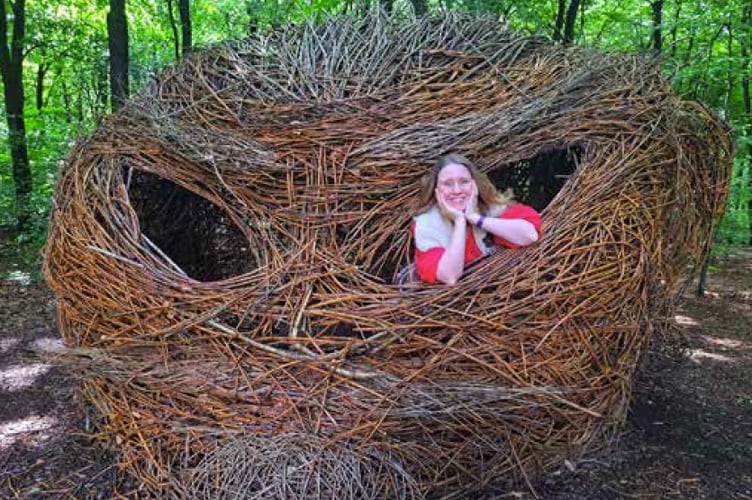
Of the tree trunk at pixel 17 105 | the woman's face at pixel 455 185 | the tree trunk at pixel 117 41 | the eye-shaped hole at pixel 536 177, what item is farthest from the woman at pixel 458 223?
the tree trunk at pixel 17 105

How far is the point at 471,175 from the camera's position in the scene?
9.89 feet

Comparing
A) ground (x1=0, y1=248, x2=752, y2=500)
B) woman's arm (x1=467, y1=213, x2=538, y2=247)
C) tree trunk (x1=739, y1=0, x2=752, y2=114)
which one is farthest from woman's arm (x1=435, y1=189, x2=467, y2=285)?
tree trunk (x1=739, y1=0, x2=752, y2=114)

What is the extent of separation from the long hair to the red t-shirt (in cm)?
4

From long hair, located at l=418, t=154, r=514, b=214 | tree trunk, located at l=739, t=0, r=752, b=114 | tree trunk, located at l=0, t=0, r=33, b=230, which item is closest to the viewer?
long hair, located at l=418, t=154, r=514, b=214

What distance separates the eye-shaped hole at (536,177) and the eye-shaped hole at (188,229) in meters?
2.32

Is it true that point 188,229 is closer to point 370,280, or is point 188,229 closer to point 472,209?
point 370,280

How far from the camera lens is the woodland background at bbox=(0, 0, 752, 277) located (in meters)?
7.29

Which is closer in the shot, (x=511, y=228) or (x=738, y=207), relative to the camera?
(x=511, y=228)

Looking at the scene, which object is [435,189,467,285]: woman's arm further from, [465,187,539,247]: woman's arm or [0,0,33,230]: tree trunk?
[0,0,33,230]: tree trunk

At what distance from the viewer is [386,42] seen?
12.4 feet

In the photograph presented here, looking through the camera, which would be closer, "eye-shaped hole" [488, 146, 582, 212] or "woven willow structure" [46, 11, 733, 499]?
"woven willow structure" [46, 11, 733, 499]

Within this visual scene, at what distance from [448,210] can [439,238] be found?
0.15 m

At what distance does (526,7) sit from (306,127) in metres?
6.01

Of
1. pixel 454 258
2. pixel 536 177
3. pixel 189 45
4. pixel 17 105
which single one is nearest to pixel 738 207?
pixel 536 177
